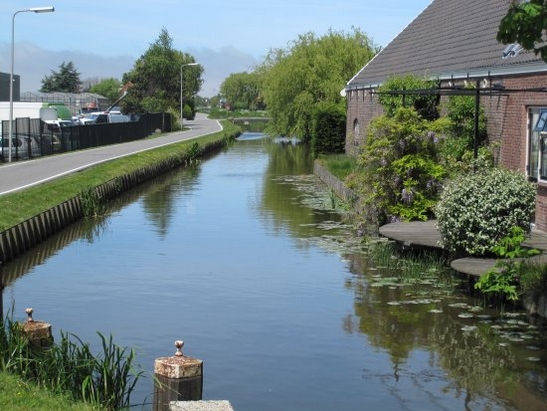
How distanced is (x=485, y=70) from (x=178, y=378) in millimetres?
18628

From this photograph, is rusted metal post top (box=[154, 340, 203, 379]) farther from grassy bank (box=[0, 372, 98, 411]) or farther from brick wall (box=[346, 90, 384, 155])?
brick wall (box=[346, 90, 384, 155])

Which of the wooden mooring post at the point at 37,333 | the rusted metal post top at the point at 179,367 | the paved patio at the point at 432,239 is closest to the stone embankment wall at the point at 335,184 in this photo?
the paved patio at the point at 432,239

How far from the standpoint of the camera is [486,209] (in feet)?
59.1

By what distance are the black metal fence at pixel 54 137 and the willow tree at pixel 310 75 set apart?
10.4m

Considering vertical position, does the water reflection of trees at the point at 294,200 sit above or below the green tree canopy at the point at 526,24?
below

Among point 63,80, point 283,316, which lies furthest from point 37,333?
point 63,80

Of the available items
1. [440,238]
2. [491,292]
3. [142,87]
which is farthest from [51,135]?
[142,87]

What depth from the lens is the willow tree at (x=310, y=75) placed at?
6706 cm

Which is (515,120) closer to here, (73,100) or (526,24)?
(526,24)

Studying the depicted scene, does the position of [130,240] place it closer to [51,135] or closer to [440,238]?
[440,238]

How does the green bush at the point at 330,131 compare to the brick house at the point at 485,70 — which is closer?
the brick house at the point at 485,70

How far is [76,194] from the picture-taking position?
30.8m

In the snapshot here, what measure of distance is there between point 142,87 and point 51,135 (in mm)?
53458

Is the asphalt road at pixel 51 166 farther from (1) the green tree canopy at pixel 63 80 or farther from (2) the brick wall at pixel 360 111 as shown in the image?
(1) the green tree canopy at pixel 63 80
